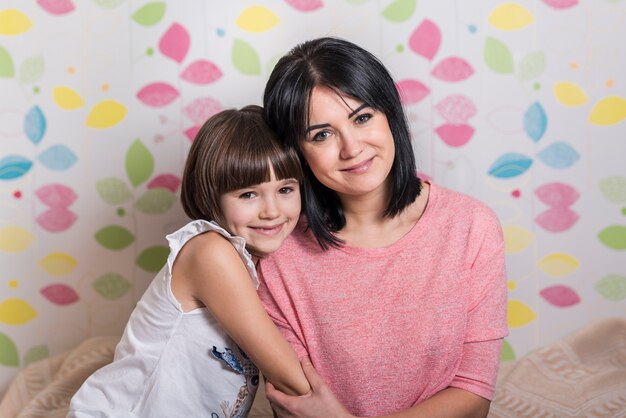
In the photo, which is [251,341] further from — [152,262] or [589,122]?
[589,122]

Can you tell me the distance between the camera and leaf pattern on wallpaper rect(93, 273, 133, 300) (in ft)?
7.52

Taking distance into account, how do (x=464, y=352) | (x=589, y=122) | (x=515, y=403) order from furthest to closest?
(x=589, y=122) → (x=515, y=403) → (x=464, y=352)

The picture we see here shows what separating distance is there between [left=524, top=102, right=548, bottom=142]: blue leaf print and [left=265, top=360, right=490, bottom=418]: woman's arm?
0.88m

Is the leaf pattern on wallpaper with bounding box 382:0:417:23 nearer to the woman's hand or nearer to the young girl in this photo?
the young girl

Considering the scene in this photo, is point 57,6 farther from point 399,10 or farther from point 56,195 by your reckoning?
point 399,10

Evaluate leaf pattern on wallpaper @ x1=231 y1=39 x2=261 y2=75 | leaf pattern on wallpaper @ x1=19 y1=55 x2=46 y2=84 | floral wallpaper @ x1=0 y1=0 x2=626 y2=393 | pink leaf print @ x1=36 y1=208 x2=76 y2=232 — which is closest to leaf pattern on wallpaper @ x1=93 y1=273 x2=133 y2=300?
floral wallpaper @ x1=0 y1=0 x2=626 y2=393

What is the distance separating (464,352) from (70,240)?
130cm

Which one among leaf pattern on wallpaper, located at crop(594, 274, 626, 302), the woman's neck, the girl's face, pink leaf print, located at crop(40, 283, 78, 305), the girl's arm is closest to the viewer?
the girl's arm

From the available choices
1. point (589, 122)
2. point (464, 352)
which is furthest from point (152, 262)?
point (589, 122)

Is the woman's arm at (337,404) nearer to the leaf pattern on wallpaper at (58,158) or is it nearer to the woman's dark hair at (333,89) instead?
the woman's dark hair at (333,89)

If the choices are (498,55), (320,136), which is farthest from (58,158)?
(498,55)

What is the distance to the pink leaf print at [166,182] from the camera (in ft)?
7.31

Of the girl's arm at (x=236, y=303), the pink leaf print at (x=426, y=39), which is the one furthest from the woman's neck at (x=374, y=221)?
the pink leaf print at (x=426, y=39)

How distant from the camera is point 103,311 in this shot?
2.31 metres
